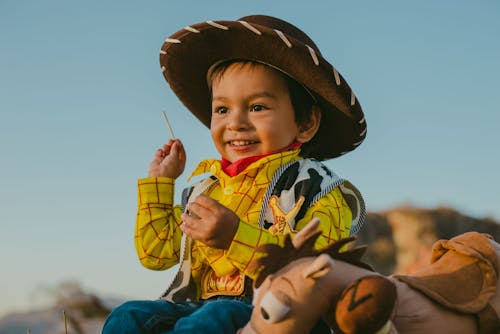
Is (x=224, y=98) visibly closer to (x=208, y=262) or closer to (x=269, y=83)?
(x=269, y=83)

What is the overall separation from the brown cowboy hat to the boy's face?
0.22ft

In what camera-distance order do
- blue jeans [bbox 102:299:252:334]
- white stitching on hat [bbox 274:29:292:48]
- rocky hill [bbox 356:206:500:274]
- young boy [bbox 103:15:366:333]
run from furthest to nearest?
1. rocky hill [bbox 356:206:500:274]
2. white stitching on hat [bbox 274:29:292:48]
3. young boy [bbox 103:15:366:333]
4. blue jeans [bbox 102:299:252:334]

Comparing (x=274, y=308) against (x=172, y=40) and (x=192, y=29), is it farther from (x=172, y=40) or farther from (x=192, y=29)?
(x=172, y=40)

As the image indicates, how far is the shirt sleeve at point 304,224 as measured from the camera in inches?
97.0

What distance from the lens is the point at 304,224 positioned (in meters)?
2.80

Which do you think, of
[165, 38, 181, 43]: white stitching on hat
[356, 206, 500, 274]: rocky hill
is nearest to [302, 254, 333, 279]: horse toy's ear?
[165, 38, 181, 43]: white stitching on hat

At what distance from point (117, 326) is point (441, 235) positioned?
21.5 m

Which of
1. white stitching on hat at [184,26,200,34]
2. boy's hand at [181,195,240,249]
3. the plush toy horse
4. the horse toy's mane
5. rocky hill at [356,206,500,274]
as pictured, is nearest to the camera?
the plush toy horse

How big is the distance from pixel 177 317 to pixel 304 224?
596 millimetres

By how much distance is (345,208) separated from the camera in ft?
9.70

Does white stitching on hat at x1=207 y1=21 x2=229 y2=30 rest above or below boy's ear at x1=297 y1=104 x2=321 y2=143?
above

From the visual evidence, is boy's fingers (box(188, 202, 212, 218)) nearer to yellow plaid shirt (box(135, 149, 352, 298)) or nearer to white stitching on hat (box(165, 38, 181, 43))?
yellow plaid shirt (box(135, 149, 352, 298))

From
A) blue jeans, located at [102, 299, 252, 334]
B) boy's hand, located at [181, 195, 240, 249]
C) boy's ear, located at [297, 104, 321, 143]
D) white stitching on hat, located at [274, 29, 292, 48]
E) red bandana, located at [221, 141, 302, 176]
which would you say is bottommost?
blue jeans, located at [102, 299, 252, 334]

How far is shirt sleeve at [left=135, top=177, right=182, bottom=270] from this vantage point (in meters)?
3.21
